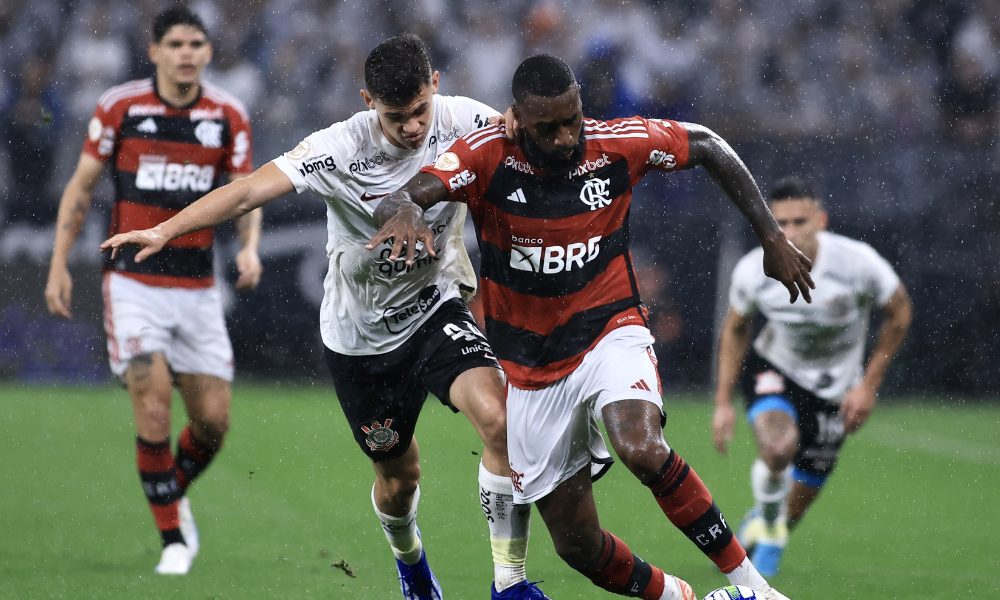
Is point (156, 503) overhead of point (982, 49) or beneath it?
beneath

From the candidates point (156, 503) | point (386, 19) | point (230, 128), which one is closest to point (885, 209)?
point (386, 19)

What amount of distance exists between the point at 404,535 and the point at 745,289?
7.94ft

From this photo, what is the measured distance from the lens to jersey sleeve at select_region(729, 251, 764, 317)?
587 centimetres

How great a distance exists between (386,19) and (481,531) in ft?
20.6

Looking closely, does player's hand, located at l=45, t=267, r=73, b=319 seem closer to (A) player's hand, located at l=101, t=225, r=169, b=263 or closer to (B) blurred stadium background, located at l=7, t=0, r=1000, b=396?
(A) player's hand, located at l=101, t=225, r=169, b=263

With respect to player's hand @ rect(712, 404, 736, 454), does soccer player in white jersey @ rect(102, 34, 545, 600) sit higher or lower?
higher

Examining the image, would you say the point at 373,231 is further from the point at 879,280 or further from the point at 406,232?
the point at 879,280

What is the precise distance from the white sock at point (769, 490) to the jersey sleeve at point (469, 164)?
2.70m

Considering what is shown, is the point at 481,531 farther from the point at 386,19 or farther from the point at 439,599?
the point at 386,19

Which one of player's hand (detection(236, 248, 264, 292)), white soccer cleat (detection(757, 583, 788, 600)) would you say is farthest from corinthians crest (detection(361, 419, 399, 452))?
player's hand (detection(236, 248, 264, 292))

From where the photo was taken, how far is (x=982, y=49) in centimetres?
1041

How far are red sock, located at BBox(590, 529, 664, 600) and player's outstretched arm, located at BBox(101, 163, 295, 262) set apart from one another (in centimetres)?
164

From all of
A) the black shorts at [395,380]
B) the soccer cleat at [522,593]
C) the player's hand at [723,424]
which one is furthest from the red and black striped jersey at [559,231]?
the player's hand at [723,424]

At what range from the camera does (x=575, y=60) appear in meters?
10.2
